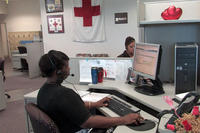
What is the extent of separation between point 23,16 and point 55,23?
14.7 feet

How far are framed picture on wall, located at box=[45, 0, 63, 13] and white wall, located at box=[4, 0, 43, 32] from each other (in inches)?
145

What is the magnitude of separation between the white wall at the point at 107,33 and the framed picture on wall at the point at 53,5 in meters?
0.11

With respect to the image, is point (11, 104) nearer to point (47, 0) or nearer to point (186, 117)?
point (47, 0)

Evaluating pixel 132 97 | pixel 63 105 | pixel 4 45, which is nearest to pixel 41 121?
pixel 63 105

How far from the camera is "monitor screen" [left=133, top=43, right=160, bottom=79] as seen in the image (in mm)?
1766

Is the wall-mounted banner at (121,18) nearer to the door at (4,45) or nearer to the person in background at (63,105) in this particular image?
the person in background at (63,105)

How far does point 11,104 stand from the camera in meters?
4.05

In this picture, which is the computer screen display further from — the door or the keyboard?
the door

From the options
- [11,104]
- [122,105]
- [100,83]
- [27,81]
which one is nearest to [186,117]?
[122,105]

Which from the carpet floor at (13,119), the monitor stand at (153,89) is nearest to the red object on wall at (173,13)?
the monitor stand at (153,89)

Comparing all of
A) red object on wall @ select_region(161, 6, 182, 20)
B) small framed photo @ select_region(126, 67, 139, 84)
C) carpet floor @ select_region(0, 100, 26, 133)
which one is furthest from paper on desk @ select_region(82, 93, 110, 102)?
carpet floor @ select_region(0, 100, 26, 133)

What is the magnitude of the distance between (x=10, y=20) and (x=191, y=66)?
9.02 m

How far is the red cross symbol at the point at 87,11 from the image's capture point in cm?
459

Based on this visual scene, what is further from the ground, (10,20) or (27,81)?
(10,20)
